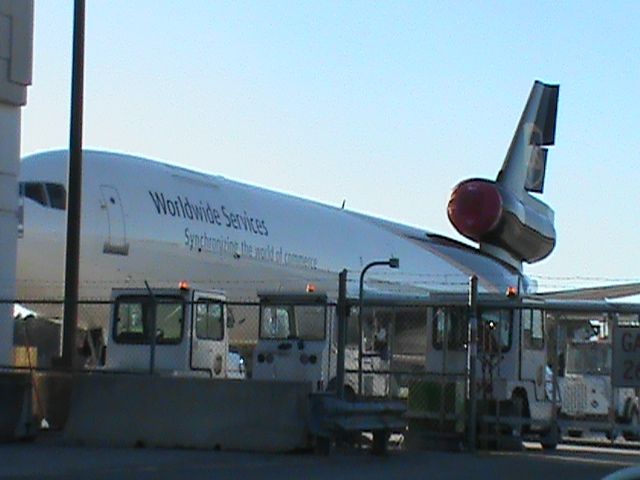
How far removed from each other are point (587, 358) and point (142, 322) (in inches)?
341

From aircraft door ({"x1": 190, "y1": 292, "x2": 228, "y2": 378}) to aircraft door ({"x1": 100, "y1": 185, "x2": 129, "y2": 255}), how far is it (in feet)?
15.5

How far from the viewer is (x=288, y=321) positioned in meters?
22.5

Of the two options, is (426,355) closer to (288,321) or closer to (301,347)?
(301,347)

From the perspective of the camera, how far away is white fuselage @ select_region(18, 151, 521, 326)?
25844mm

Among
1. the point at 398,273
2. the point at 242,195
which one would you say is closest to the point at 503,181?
the point at 398,273

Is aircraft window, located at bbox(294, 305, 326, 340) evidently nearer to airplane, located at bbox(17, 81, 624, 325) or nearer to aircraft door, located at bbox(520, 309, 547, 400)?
aircraft door, located at bbox(520, 309, 547, 400)

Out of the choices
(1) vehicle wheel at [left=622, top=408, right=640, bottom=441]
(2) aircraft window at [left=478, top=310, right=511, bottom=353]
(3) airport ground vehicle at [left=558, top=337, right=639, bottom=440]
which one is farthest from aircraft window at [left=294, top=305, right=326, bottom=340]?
(1) vehicle wheel at [left=622, top=408, right=640, bottom=441]

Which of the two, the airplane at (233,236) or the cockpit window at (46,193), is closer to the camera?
the cockpit window at (46,193)

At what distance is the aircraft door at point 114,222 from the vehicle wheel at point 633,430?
9.21 meters

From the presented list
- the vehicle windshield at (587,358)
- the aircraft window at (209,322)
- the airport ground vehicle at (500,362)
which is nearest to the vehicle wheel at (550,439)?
the airport ground vehicle at (500,362)

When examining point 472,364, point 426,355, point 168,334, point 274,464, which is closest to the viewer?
point 274,464

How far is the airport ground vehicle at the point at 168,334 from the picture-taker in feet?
70.1

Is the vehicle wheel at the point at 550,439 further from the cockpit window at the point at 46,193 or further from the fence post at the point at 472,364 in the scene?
the cockpit window at the point at 46,193

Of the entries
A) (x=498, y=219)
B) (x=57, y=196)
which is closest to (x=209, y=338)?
(x=57, y=196)
